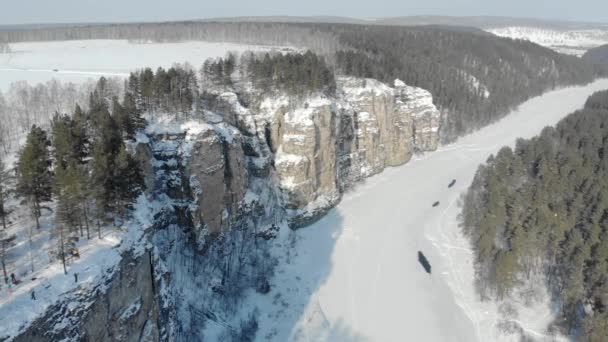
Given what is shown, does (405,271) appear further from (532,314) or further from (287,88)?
(287,88)

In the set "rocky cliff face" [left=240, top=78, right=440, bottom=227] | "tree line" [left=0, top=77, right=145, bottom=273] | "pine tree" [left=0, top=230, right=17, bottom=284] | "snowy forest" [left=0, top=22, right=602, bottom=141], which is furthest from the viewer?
"snowy forest" [left=0, top=22, right=602, bottom=141]

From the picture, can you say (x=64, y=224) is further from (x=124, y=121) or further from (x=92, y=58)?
(x=92, y=58)

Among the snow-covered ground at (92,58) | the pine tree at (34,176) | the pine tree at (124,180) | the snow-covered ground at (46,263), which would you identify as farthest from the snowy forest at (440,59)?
the snow-covered ground at (46,263)

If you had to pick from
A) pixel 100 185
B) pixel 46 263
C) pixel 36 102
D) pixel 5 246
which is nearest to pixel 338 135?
pixel 36 102

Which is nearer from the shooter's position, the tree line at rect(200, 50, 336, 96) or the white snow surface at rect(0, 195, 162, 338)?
the white snow surface at rect(0, 195, 162, 338)

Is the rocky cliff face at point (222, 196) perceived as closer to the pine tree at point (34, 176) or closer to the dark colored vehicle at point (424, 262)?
the pine tree at point (34, 176)

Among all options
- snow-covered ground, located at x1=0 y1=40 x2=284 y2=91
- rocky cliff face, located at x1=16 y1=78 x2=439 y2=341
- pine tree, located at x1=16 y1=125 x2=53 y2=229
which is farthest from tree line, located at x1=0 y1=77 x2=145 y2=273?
snow-covered ground, located at x1=0 y1=40 x2=284 y2=91

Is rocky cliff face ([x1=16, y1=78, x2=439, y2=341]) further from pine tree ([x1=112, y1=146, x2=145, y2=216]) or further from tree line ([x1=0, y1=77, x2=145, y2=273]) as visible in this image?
tree line ([x1=0, y1=77, x2=145, y2=273])

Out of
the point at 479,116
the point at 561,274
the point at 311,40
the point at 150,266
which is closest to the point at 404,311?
the point at 561,274
